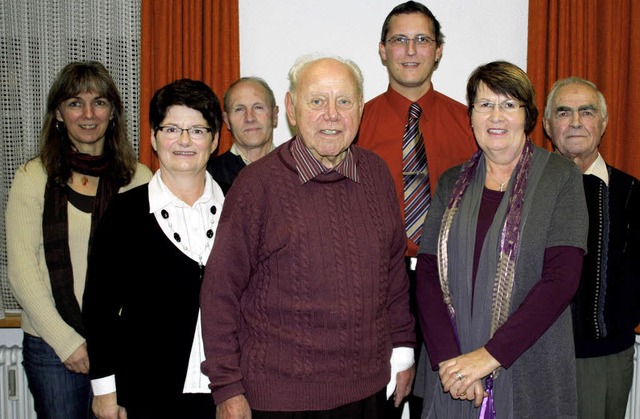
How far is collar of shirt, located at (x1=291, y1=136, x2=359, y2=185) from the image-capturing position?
1875mm

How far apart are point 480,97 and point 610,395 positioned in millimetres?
1347

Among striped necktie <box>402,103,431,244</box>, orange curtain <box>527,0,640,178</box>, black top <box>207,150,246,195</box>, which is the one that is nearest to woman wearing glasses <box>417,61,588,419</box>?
striped necktie <box>402,103,431,244</box>

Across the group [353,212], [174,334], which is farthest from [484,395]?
[174,334]

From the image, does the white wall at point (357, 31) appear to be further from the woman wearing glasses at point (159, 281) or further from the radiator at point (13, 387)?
the radiator at point (13, 387)

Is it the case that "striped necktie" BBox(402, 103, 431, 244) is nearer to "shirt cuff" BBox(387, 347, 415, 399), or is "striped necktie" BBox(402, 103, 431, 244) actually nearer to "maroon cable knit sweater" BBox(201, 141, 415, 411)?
"shirt cuff" BBox(387, 347, 415, 399)

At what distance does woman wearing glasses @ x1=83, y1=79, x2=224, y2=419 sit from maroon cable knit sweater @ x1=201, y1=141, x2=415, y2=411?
0.15 metres

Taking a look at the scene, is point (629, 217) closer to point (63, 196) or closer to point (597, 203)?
point (597, 203)

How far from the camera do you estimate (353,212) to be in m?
1.89

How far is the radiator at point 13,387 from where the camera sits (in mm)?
3215

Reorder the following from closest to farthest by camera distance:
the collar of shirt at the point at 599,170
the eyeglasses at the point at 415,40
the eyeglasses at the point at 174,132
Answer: the eyeglasses at the point at 174,132, the collar of shirt at the point at 599,170, the eyeglasses at the point at 415,40

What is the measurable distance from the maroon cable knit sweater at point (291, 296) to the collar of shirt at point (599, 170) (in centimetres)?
112

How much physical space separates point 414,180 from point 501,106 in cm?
64

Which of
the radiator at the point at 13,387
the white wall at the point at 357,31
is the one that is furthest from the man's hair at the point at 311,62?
the radiator at the point at 13,387

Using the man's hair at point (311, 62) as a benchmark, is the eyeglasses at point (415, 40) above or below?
above
